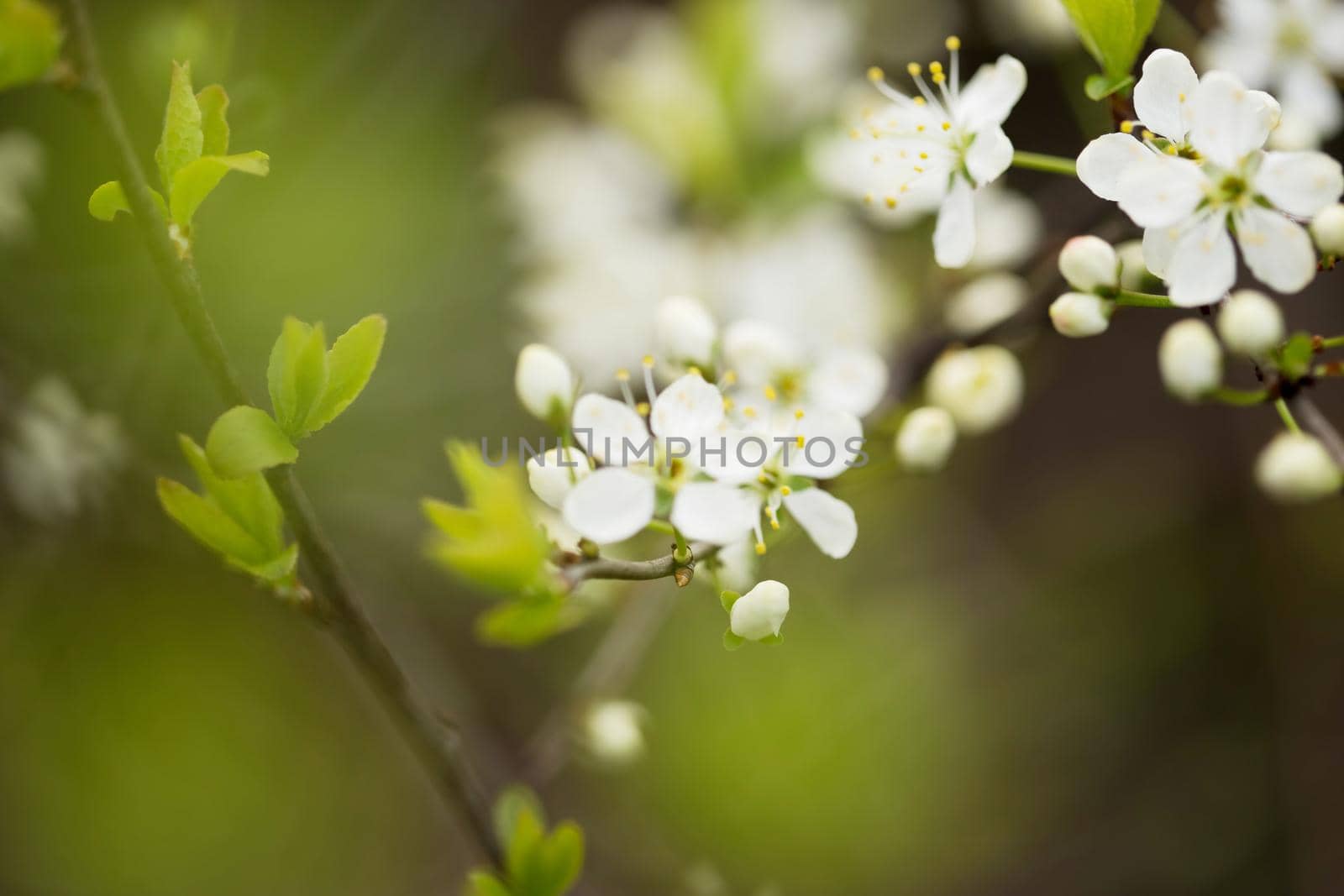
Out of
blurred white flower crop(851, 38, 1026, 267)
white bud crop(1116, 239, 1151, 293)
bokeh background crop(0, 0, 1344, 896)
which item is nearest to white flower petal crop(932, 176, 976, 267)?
blurred white flower crop(851, 38, 1026, 267)

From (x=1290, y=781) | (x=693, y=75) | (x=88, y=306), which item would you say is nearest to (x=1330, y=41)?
(x=693, y=75)

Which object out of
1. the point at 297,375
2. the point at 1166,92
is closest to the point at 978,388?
the point at 1166,92

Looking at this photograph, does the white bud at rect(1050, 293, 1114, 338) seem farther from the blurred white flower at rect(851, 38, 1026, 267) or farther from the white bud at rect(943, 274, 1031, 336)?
the white bud at rect(943, 274, 1031, 336)

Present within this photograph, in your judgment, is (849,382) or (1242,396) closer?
(1242,396)

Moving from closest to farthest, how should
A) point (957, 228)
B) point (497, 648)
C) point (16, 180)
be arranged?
point (957, 228) → point (16, 180) → point (497, 648)

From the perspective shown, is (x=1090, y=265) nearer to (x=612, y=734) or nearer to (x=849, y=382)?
(x=849, y=382)

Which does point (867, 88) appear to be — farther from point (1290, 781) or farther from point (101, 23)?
point (1290, 781)

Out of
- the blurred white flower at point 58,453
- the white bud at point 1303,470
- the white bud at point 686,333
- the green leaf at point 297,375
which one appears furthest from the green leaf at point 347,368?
the blurred white flower at point 58,453
